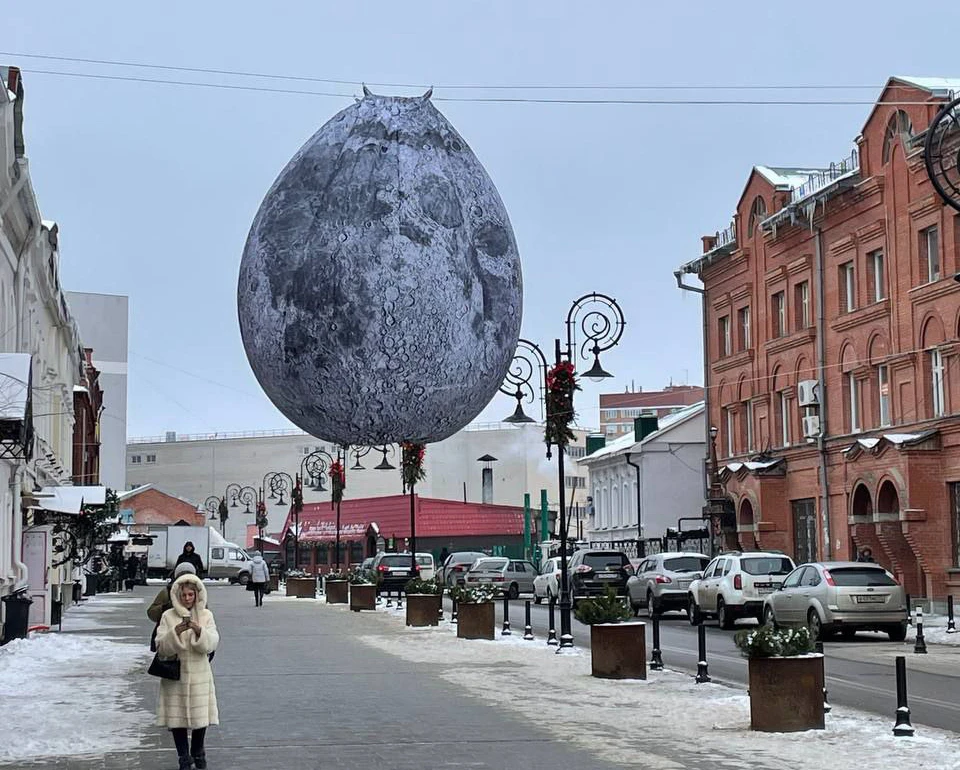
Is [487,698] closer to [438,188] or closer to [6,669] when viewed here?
[6,669]

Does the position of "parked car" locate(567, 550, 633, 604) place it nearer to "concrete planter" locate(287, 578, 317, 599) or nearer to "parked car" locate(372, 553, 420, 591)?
"parked car" locate(372, 553, 420, 591)

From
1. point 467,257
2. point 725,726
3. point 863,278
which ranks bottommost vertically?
point 725,726

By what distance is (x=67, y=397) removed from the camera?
4950cm

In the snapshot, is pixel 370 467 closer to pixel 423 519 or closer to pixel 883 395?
pixel 423 519

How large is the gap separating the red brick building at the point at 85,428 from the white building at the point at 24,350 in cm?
1043

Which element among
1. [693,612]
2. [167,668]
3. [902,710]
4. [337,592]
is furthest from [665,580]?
[167,668]

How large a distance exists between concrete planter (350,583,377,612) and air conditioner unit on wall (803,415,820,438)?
47.6 ft

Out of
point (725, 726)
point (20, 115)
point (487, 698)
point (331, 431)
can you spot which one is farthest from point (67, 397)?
point (331, 431)

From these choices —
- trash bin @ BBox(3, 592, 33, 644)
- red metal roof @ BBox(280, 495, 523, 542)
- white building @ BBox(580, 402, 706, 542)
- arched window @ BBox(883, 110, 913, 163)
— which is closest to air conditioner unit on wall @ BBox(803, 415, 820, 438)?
arched window @ BBox(883, 110, 913, 163)

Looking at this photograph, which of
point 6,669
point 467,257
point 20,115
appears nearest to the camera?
point 467,257

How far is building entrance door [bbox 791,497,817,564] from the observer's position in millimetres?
49375

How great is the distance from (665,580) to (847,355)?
12029 millimetres

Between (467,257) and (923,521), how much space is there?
127 feet

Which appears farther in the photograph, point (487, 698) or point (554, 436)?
point (554, 436)
